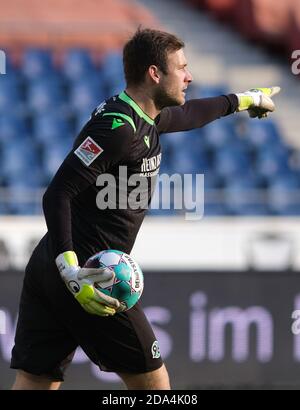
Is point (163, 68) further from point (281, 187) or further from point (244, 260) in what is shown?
point (281, 187)

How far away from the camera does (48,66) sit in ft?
42.0

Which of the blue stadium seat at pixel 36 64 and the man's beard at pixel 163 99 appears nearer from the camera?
the man's beard at pixel 163 99

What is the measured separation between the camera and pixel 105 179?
4.20 m

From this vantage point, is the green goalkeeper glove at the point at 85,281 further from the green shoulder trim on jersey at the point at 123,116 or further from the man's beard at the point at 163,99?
the man's beard at the point at 163,99

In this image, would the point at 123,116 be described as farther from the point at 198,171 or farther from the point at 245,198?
the point at 198,171

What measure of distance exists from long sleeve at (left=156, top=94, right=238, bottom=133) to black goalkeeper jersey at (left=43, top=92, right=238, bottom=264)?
35 millimetres

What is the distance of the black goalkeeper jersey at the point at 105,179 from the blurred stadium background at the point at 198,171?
3.27 meters

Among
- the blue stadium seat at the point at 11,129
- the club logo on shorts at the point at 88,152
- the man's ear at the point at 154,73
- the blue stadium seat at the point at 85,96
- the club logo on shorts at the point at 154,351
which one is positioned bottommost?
the club logo on shorts at the point at 154,351

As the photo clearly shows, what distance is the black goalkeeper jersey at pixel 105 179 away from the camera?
4.05 metres

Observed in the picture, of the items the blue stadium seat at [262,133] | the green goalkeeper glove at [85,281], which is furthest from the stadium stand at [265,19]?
the green goalkeeper glove at [85,281]

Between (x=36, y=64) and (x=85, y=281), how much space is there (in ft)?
30.0

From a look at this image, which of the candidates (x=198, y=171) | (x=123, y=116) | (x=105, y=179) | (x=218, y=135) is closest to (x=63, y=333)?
(x=105, y=179)

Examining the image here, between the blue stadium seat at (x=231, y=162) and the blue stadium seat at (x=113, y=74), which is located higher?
the blue stadium seat at (x=113, y=74)

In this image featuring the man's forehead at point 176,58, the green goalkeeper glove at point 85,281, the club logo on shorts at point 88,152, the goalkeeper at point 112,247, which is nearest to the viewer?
the green goalkeeper glove at point 85,281
